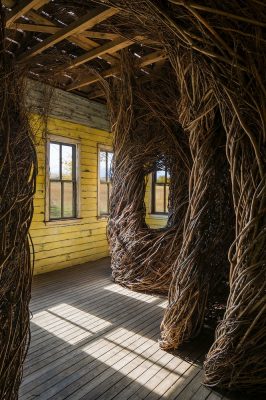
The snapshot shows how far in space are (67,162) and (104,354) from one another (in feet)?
11.4

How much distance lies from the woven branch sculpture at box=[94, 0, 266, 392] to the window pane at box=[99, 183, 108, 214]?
3.93m

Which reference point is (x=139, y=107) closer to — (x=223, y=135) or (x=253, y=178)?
(x=223, y=135)

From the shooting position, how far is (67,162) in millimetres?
5121

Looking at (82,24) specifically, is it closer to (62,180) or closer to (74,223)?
(62,180)

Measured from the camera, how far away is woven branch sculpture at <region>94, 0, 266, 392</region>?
1591mm

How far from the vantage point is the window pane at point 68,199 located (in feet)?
16.8

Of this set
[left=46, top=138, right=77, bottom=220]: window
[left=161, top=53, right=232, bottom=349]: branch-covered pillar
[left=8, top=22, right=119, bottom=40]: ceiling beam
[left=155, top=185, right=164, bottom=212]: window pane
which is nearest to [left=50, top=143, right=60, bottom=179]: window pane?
[left=46, top=138, right=77, bottom=220]: window

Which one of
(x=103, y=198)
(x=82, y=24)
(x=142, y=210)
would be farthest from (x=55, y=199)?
(x=82, y=24)

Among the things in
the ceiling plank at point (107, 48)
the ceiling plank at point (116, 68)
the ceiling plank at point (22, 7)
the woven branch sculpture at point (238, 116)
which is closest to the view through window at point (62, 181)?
the ceiling plank at point (116, 68)

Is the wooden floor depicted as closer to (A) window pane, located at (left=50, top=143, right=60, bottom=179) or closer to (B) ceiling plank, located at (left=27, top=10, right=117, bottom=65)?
(A) window pane, located at (left=50, top=143, right=60, bottom=179)

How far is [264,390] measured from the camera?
1.96 m

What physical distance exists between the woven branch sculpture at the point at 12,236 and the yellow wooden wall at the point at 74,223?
2.99 meters

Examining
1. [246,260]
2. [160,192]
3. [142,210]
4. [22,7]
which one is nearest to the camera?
[246,260]

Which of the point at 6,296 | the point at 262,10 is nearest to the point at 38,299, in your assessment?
the point at 6,296
